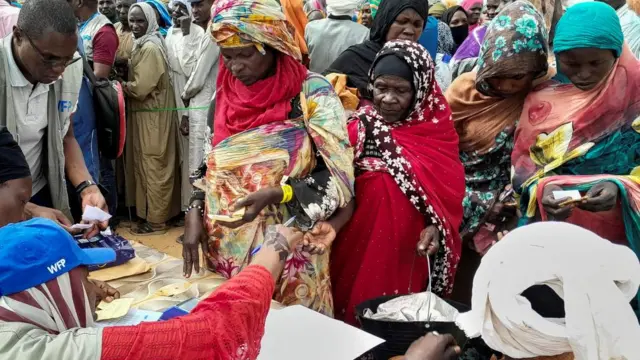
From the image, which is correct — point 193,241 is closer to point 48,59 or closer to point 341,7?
point 48,59

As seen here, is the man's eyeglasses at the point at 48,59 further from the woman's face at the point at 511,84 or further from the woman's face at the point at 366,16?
the woman's face at the point at 366,16

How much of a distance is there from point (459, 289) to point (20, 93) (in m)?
2.20

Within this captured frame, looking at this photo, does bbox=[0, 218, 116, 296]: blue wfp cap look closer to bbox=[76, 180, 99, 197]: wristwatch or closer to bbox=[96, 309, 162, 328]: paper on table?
bbox=[96, 309, 162, 328]: paper on table

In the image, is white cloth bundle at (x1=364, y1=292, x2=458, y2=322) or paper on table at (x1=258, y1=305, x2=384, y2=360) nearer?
paper on table at (x1=258, y1=305, x2=384, y2=360)

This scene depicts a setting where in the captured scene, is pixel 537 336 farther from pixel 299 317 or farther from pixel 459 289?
pixel 459 289

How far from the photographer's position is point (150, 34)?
504 centimetres

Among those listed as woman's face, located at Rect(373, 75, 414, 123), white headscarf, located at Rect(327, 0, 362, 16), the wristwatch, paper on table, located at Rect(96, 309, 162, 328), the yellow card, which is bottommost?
paper on table, located at Rect(96, 309, 162, 328)

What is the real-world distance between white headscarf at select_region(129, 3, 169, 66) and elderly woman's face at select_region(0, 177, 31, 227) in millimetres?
3431

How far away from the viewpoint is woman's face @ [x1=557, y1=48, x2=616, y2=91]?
2.13 metres

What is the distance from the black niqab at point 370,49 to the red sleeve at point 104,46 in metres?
2.16

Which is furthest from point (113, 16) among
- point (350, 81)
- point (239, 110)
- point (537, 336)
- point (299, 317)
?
point (537, 336)

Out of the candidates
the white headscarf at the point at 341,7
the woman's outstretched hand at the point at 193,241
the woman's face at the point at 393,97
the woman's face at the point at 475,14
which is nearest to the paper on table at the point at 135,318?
the woman's outstretched hand at the point at 193,241

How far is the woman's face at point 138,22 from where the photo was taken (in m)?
5.09

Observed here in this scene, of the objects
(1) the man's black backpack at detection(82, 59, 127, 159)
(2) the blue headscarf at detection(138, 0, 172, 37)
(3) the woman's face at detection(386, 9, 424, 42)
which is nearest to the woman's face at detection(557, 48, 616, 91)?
(3) the woman's face at detection(386, 9, 424, 42)
